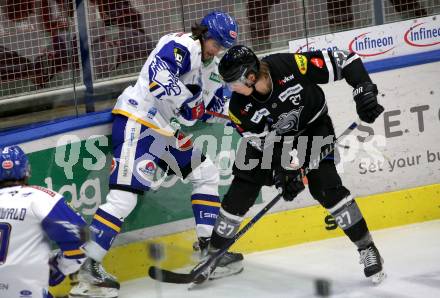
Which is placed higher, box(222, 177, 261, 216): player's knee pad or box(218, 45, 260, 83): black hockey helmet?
box(218, 45, 260, 83): black hockey helmet

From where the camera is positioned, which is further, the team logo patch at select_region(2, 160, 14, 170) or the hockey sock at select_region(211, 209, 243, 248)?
the hockey sock at select_region(211, 209, 243, 248)

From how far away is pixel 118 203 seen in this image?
15.5 feet

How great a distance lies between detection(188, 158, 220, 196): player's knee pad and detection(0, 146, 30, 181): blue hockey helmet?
4.97 feet

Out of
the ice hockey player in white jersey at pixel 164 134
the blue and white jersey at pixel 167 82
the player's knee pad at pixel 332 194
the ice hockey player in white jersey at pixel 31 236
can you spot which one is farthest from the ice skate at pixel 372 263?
the ice hockey player in white jersey at pixel 31 236

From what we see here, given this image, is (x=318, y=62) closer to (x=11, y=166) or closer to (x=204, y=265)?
(x=204, y=265)

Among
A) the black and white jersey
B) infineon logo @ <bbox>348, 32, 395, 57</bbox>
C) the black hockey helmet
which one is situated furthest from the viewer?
infineon logo @ <bbox>348, 32, 395, 57</bbox>

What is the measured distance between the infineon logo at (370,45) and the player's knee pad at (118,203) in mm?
1781

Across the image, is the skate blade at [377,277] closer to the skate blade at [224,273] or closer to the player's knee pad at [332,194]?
the player's knee pad at [332,194]

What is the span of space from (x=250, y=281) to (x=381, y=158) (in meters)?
1.19

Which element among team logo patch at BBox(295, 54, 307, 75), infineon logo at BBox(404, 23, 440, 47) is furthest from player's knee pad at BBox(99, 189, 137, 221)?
infineon logo at BBox(404, 23, 440, 47)

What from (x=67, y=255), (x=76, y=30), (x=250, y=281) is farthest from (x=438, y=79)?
(x=67, y=255)

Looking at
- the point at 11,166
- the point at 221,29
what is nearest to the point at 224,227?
the point at 221,29

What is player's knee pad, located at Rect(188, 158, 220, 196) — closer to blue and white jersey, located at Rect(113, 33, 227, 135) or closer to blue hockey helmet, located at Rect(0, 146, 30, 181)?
blue and white jersey, located at Rect(113, 33, 227, 135)

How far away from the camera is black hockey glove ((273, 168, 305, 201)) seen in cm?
443
